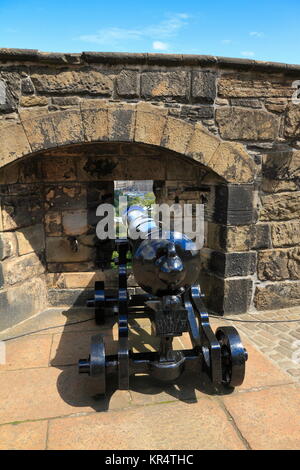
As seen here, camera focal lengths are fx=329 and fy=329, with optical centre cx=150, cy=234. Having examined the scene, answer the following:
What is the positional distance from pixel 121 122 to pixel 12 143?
3.44 feet

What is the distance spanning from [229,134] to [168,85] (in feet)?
2.67

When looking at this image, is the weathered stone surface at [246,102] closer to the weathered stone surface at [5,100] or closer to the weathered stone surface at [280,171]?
the weathered stone surface at [280,171]

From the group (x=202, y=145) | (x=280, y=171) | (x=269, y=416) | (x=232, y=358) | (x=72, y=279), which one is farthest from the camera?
(x=72, y=279)

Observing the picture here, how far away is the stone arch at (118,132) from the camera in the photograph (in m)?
3.09

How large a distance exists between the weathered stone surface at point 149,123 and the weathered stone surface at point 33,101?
89 centimetres

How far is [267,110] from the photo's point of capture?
11.7 ft

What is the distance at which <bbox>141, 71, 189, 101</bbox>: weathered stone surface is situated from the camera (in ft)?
10.6

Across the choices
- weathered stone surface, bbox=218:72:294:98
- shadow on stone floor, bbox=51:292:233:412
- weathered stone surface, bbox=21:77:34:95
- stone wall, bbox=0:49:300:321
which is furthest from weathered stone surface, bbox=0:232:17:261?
weathered stone surface, bbox=218:72:294:98

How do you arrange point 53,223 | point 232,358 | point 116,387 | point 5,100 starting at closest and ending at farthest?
point 232,358, point 116,387, point 5,100, point 53,223

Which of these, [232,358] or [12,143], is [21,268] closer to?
[12,143]

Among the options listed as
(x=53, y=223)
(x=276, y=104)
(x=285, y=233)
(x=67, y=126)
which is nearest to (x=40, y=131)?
(x=67, y=126)

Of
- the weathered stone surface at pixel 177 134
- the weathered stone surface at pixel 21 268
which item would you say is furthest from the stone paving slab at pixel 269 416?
the weathered stone surface at pixel 21 268

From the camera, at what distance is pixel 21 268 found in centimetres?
368
